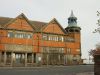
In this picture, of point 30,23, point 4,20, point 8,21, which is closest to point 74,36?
point 30,23

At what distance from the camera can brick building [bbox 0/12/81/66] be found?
229 ft

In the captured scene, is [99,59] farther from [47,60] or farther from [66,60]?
[66,60]

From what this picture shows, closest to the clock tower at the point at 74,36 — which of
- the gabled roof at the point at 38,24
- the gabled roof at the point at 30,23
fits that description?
the gabled roof at the point at 30,23

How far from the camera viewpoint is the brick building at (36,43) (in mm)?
69812

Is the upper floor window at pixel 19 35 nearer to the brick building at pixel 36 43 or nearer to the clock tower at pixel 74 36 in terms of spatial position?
the brick building at pixel 36 43

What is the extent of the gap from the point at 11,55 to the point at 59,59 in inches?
673

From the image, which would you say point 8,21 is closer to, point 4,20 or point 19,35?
point 4,20

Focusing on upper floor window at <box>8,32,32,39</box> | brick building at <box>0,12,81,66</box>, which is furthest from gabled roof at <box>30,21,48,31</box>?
upper floor window at <box>8,32,32,39</box>

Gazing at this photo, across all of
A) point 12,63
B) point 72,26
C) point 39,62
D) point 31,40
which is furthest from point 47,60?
point 72,26

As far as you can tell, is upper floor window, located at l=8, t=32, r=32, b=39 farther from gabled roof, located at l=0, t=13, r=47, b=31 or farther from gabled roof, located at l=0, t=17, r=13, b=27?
gabled roof, located at l=0, t=17, r=13, b=27

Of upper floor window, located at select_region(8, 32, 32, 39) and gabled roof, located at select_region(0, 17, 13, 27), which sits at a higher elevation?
gabled roof, located at select_region(0, 17, 13, 27)

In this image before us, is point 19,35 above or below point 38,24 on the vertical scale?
below

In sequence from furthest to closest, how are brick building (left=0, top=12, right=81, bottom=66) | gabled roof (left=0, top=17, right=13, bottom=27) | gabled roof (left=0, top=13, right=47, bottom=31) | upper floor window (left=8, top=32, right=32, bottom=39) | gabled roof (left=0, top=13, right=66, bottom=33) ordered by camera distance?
gabled roof (left=0, top=17, right=13, bottom=27) → gabled roof (left=0, top=13, right=66, bottom=33) → gabled roof (left=0, top=13, right=47, bottom=31) → upper floor window (left=8, top=32, right=32, bottom=39) → brick building (left=0, top=12, right=81, bottom=66)

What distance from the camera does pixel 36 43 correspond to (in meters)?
76.1
